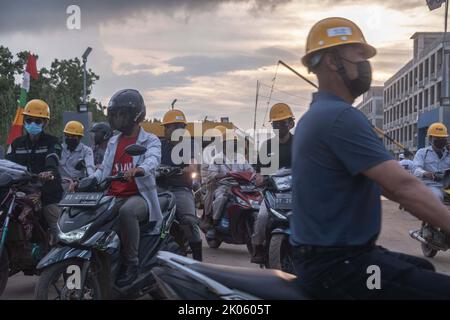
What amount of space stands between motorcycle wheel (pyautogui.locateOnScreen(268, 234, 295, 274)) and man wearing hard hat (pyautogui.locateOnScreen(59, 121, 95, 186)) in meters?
2.95

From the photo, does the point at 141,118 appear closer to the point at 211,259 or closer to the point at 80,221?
the point at 80,221

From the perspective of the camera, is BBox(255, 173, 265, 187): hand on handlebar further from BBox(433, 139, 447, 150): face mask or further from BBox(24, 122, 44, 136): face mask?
BBox(433, 139, 447, 150): face mask

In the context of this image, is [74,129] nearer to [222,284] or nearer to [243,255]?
[243,255]

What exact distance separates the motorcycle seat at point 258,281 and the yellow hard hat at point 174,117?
5031 mm

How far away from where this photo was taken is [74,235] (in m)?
4.84

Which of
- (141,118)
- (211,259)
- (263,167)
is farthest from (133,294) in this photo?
(211,259)

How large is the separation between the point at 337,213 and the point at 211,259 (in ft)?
21.5

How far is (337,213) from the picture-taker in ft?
7.67

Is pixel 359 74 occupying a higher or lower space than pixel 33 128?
higher

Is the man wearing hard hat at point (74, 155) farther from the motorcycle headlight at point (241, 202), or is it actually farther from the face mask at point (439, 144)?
the face mask at point (439, 144)

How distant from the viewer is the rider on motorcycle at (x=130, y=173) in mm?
5027

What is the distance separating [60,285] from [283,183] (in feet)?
7.96

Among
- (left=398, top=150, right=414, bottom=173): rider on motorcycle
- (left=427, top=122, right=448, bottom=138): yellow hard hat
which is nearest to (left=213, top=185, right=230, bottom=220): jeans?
(left=398, top=150, right=414, bottom=173): rider on motorcycle

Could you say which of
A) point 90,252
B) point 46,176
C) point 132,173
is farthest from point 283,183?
point 46,176
